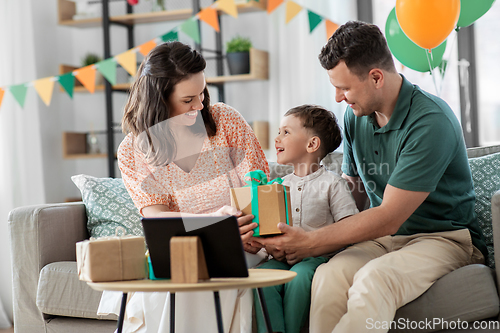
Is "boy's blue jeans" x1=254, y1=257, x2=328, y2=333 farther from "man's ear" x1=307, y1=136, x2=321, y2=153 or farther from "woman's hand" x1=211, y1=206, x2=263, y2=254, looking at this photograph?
"man's ear" x1=307, y1=136, x2=321, y2=153

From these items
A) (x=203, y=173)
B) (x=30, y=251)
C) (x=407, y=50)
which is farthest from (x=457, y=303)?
(x=30, y=251)

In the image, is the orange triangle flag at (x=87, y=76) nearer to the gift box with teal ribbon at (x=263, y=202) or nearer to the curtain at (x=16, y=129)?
the curtain at (x=16, y=129)

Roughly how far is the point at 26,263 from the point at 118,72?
198 centimetres

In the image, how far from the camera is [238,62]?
3365 mm

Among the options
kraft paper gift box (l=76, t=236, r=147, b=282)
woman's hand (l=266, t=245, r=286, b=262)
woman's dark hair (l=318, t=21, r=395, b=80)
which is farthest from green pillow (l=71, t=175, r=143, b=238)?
woman's dark hair (l=318, t=21, r=395, b=80)

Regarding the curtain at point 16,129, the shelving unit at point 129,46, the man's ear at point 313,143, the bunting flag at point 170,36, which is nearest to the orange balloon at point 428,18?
the man's ear at point 313,143

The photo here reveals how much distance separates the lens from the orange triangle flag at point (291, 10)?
311cm

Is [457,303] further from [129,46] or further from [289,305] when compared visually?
[129,46]

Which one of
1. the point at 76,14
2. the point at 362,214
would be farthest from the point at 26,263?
the point at 76,14

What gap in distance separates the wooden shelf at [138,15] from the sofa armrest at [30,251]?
193cm

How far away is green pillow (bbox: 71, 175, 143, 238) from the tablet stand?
1086 mm

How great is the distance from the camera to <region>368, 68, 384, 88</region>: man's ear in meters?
1.60

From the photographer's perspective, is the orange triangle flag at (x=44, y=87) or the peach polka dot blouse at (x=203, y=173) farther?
the orange triangle flag at (x=44, y=87)

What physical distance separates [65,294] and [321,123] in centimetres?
→ 116
